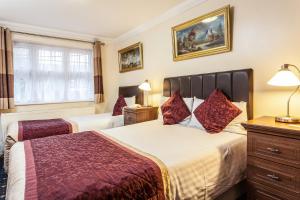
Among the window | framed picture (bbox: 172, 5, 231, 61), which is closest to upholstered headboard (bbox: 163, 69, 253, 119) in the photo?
framed picture (bbox: 172, 5, 231, 61)

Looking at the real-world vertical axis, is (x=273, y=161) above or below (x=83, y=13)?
below

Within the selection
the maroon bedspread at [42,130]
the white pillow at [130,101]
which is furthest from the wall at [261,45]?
the maroon bedspread at [42,130]

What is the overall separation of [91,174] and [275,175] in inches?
54.0

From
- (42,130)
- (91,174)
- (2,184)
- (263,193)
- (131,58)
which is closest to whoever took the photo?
(91,174)

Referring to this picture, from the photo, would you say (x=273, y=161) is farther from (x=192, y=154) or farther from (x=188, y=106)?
(x=188, y=106)

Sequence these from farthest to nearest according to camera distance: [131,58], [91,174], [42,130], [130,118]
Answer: [131,58], [130,118], [42,130], [91,174]

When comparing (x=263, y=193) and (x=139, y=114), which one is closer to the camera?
(x=263, y=193)

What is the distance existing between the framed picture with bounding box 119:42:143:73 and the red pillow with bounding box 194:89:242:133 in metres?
2.07

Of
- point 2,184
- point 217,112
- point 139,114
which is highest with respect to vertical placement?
point 217,112

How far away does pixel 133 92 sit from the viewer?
4.08 m

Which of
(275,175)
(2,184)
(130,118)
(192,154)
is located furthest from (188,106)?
(2,184)

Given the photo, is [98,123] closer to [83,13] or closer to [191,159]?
[83,13]

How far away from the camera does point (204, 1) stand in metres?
2.60

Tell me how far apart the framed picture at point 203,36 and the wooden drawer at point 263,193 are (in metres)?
1.54
